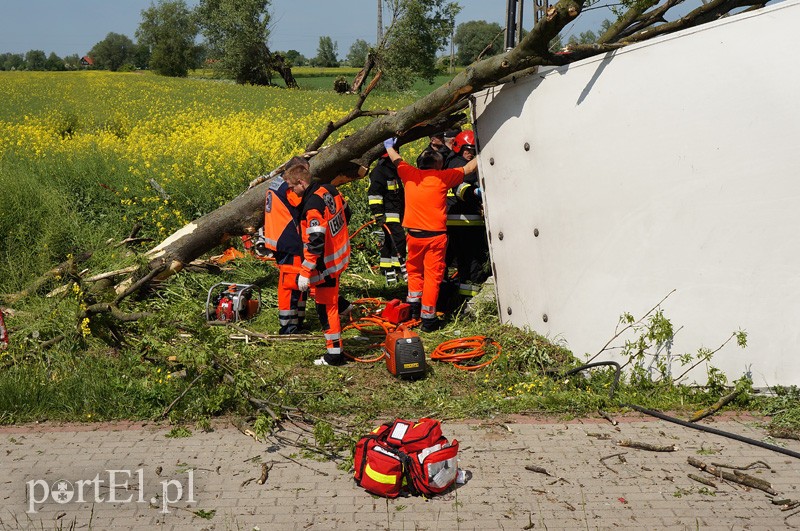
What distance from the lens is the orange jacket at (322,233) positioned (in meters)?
6.42

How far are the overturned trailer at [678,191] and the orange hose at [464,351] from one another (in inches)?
22.3

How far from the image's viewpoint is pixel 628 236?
5.77m

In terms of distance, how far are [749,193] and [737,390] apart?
4.42ft

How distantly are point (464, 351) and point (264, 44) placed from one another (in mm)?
48800

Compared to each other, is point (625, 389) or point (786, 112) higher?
point (786, 112)

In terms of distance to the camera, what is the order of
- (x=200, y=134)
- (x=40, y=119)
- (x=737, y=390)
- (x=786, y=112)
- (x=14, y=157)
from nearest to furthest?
(x=786, y=112) < (x=737, y=390) < (x=14, y=157) < (x=200, y=134) < (x=40, y=119)

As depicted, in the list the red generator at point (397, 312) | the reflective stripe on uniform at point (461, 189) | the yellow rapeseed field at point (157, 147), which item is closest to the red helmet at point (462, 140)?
the reflective stripe on uniform at point (461, 189)

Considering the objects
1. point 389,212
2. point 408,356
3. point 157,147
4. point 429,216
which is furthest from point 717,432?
point 157,147

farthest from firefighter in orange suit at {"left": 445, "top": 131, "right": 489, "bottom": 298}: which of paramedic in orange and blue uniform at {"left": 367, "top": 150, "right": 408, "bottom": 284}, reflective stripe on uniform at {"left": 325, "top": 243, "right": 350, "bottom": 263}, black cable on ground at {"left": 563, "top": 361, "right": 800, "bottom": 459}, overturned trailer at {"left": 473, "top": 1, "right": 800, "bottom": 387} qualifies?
black cable on ground at {"left": 563, "top": 361, "right": 800, "bottom": 459}

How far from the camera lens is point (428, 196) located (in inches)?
291

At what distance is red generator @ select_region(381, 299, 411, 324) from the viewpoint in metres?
7.86

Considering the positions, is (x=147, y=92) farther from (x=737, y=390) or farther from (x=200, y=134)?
(x=737, y=390)

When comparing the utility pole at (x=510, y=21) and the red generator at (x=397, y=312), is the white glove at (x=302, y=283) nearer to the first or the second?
the red generator at (x=397, y=312)

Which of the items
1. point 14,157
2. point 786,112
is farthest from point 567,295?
point 14,157
